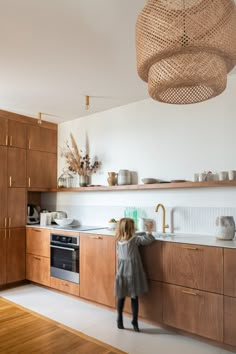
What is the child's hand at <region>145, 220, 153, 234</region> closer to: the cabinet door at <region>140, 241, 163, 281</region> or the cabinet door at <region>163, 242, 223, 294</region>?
the cabinet door at <region>140, 241, 163, 281</region>

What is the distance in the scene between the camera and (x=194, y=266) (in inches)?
97.7

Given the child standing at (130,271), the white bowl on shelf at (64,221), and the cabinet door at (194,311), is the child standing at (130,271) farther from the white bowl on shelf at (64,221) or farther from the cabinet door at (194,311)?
the white bowl on shelf at (64,221)

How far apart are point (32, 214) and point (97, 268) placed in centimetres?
167

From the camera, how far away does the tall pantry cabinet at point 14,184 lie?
3914mm

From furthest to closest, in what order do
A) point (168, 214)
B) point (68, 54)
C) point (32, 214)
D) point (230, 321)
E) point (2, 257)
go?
point (32, 214), point (2, 257), point (168, 214), point (68, 54), point (230, 321)

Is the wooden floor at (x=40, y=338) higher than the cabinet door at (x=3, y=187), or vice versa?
the cabinet door at (x=3, y=187)

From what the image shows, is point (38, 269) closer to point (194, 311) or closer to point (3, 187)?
point (3, 187)

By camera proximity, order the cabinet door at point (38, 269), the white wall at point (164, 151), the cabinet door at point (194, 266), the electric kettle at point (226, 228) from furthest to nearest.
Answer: the cabinet door at point (38, 269) < the white wall at point (164, 151) < the electric kettle at point (226, 228) < the cabinet door at point (194, 266)

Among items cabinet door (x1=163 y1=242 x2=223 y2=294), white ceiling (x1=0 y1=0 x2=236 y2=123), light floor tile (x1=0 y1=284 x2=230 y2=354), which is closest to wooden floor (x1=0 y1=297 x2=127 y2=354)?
light floor tile (x1=0 y1=284 x2=230 y2=354)

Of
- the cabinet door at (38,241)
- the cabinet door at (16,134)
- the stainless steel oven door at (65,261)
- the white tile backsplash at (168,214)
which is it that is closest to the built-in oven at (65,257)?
the stainless steel oven door at (65,261)

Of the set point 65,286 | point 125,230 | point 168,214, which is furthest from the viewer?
point 65,286

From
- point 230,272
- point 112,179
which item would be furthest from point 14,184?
point 230,272

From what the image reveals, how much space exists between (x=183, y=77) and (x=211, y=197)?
1956 millimetres

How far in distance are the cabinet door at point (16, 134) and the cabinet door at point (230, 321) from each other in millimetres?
3271
